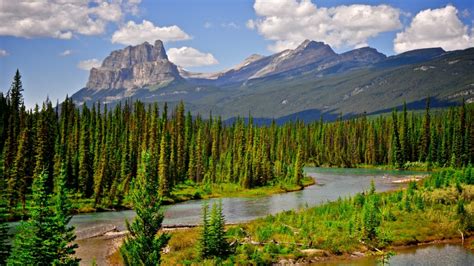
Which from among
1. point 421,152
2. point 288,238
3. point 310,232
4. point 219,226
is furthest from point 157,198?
point 421,152

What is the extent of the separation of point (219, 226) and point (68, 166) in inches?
2644

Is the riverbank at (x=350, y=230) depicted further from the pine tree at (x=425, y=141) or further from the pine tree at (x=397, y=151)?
Result: the pine tree at (x=425, y=141)

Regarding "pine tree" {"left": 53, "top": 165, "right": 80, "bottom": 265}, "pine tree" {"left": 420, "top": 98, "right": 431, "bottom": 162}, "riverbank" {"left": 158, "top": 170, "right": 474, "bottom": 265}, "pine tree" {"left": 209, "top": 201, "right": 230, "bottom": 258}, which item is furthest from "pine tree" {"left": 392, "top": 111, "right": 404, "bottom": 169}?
"pine tree" {"left": 53, "top": 165, "right": 80, "bottom": 265}

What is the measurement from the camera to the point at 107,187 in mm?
93812

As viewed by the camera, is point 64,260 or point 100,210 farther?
point 100,210

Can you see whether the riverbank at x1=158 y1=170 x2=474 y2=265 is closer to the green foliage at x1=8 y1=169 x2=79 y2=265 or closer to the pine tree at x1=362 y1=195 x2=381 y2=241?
the pine tree at x1=362 y1=195 x2=381 y2=241

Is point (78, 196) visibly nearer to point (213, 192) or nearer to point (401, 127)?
point (213, 192)

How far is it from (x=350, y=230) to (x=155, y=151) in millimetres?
67062

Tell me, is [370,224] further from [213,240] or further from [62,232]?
[62,232]

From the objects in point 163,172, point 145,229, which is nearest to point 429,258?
point 145,229

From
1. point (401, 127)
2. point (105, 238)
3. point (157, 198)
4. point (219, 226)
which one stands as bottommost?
point (105, 238)

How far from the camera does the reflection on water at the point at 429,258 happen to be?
144 ft

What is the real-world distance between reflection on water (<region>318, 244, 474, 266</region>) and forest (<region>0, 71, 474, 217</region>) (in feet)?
86.1

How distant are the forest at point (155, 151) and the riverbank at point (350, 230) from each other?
588 inches
